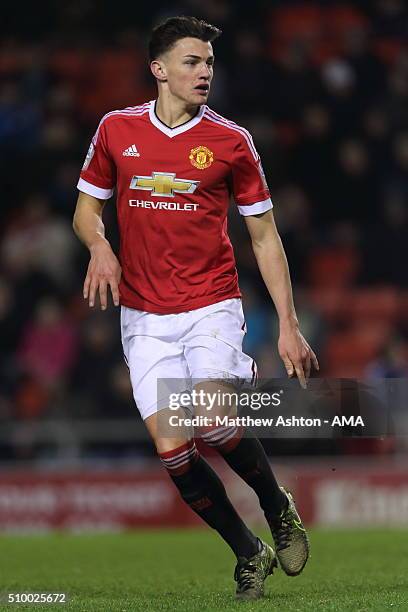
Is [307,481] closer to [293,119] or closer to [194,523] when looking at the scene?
[194,523]

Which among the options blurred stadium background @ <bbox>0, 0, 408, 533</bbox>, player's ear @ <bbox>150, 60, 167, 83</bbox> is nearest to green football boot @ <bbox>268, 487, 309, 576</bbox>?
player's ear @ <bbox>150, 60, 167, 83</bbox>

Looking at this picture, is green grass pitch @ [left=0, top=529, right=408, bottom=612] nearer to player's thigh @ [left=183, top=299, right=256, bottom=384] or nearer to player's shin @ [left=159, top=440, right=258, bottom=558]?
player's shin @ [left=159, top=440, right=258, bottom=558]

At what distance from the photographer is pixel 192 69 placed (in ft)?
20.7

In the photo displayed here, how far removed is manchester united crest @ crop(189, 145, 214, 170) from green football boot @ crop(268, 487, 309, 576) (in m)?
1.66

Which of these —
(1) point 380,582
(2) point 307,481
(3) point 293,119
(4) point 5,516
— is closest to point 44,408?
(4) point 5,516

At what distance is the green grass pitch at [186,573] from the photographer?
582 cm

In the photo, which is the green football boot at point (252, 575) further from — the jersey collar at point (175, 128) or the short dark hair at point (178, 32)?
the short dark hair at point (178, 32)

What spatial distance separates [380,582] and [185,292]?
1764 millimetres

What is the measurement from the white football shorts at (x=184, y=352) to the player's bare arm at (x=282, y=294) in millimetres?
231

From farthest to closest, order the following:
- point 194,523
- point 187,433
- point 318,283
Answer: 1. point 318,283
2. point 194,523
3. point 187,433

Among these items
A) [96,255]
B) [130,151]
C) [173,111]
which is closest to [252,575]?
[96,255]

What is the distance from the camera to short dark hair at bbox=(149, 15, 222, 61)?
6320 millimetres

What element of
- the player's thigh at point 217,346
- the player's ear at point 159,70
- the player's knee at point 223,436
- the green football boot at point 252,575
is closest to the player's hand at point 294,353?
the player's thigh at point 217,346

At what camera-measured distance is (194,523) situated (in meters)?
13.5
